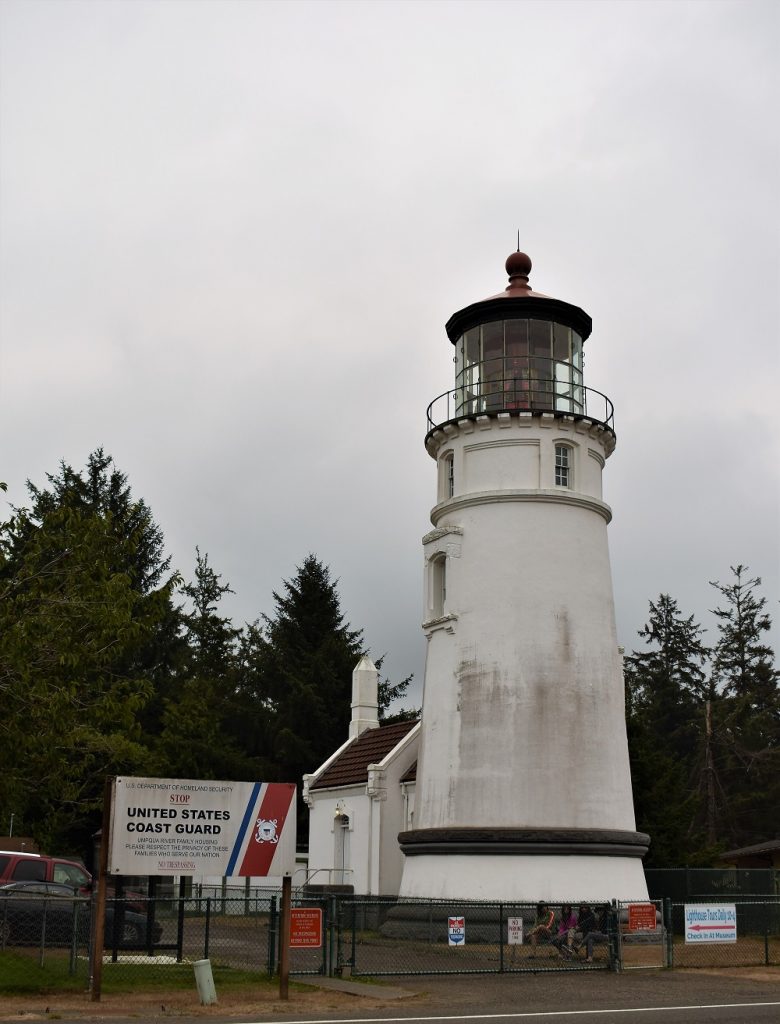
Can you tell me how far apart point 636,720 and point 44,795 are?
23395 mm

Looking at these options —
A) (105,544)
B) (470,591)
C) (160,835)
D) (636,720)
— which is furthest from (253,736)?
(160,835)

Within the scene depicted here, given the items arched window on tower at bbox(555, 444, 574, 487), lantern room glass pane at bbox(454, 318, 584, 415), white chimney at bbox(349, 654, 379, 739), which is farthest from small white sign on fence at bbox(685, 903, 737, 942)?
white chimney at bbox(349, 654, 379, 739)

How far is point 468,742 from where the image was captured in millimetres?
27422

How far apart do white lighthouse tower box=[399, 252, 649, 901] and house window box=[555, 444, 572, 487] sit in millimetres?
37

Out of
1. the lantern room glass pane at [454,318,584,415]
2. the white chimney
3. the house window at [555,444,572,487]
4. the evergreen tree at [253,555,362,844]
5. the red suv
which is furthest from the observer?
the evergreen tree at [253,555,362,844]

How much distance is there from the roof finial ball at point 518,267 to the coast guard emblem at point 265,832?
18.1 m

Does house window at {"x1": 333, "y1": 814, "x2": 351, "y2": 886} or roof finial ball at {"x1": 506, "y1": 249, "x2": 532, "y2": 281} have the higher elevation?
roof finial ball at {"x1": 506, "y1": 249, "x2": 532, "y2": 281}

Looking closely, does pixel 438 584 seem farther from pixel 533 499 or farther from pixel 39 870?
pixel 39 870

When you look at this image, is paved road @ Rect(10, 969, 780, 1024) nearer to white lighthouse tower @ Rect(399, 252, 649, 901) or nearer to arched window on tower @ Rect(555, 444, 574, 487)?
white lighthouse tower @ Rect(399, 252, 649, 901)

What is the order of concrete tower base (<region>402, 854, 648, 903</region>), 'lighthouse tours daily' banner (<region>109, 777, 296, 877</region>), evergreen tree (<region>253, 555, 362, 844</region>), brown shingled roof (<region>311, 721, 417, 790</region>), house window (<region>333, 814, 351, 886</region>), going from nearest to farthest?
1. 'lighthouse tours daily' banner (<region>109, 777, 296, 877</region>)
2. concrete tower base (<region>402, 854, 648, 903</region>)
3. house window (<region>333, 814, 351, 886</region>)
4. brown shingled roof (<region>311, 721, 417, 790</region>)
5. evergreen tree (<region>253, 555, 362, 844</region>)

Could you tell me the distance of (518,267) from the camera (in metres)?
30.9

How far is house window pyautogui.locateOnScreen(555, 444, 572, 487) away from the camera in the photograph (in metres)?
29.1

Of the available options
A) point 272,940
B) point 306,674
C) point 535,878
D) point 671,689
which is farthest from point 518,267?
point 671,689

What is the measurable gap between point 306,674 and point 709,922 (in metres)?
39.4
